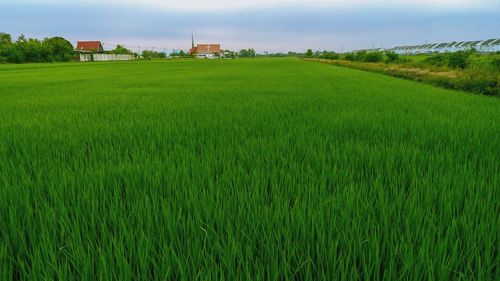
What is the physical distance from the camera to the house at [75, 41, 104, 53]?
243ft

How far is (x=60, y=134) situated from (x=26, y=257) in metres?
2.29

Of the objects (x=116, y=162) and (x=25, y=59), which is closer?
(x=116, y=162)

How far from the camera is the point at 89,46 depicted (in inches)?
2948

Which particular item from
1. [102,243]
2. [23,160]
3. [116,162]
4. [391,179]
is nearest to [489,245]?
[391,179]

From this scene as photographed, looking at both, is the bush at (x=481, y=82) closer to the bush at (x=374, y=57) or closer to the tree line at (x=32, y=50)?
the bush at (x=374, y=57)

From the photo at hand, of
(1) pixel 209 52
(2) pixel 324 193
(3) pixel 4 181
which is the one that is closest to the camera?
(2) pixel 324 193

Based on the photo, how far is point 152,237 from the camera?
1069 millimetres

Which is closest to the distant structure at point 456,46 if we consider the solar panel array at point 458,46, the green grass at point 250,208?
the solar panel array at point 458,46

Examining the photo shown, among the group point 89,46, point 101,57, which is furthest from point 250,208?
point 89,46

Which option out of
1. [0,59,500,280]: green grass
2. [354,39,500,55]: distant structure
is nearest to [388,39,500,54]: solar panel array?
[354,39,500,55]: distant structure

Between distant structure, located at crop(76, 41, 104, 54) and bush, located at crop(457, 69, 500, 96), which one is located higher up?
distant structure, located at crop(76, 41, 104, 54)

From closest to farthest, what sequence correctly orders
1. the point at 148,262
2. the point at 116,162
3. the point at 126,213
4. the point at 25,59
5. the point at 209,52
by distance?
the point at 148,262
the point at 126,213
the point at 116,162
the point at 25,59
the point at 209,52

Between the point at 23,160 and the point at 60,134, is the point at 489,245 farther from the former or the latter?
the point at 60,134

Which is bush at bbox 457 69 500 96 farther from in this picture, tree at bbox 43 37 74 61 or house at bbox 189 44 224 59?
house at bbox 189 44 224 59
